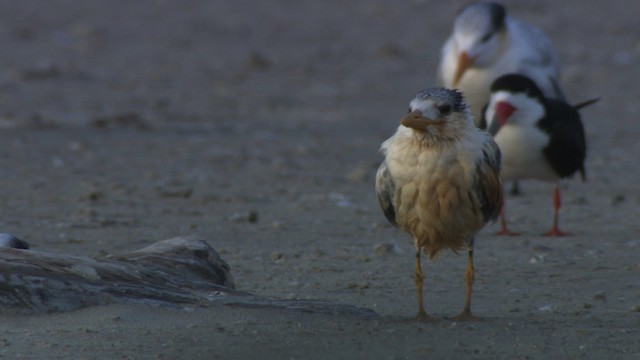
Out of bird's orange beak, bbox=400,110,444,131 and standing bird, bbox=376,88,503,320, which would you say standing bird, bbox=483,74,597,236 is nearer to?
standing bird, bbox=376,88,503,320

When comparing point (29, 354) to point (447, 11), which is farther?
point (447, 11)

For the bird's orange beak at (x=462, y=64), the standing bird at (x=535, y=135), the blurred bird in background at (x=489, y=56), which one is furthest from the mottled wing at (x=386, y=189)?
the bird's orange beak at (x=462, y=64)

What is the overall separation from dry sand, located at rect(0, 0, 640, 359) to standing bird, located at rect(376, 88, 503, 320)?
1.23 feet

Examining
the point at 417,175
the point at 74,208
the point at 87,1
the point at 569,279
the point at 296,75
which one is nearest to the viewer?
the point at 417,175

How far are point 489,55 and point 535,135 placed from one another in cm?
198

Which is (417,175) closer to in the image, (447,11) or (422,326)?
(422,326)

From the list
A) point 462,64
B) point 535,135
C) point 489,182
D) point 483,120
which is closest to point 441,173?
point 489,182

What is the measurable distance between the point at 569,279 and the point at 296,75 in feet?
28.9

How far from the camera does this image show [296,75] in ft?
48.9

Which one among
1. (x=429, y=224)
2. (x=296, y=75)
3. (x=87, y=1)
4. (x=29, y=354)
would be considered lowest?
(x=29, y=354)

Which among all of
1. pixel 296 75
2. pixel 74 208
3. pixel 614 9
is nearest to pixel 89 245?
pixel 74 208

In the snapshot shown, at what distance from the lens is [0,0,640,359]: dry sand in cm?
491

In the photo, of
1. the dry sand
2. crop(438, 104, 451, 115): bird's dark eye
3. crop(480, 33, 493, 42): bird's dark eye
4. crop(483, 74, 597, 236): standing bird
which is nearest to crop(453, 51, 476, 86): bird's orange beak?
crop(480, 33, 493, 42): bird's dark eye

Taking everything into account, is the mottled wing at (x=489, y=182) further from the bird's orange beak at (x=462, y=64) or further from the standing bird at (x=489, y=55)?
the bird's orange beak at (x=462, y=64)
